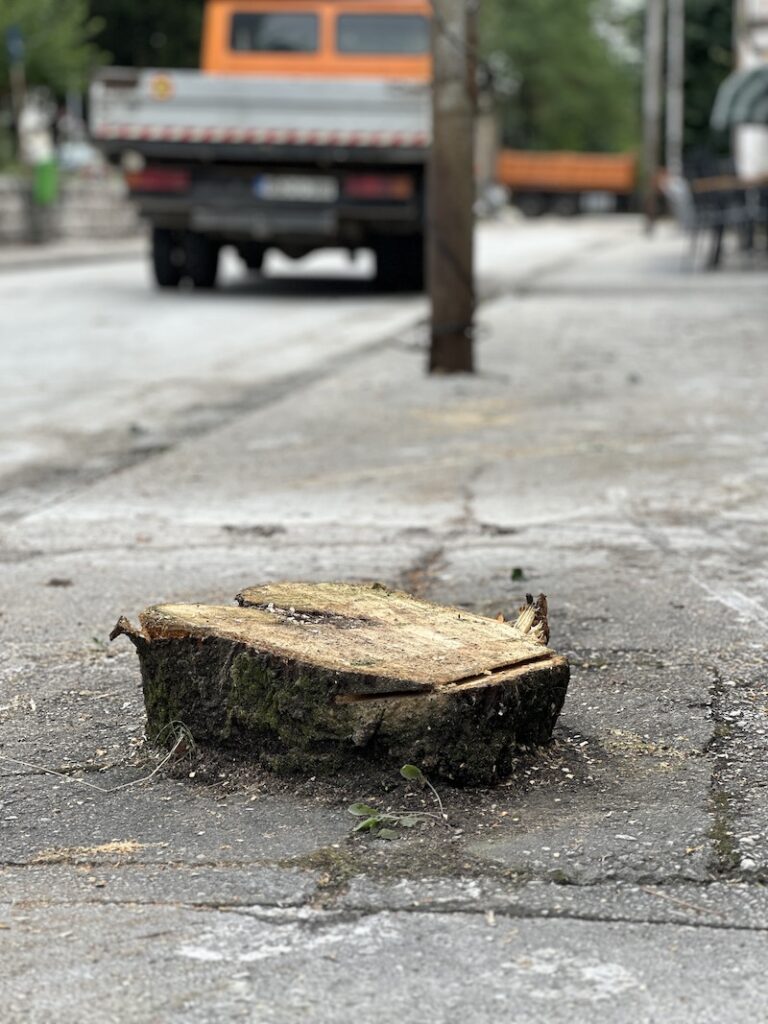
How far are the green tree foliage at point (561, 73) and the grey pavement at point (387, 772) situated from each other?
61.2 metres

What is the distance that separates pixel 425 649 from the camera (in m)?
2.88

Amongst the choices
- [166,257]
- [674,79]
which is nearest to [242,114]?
[166,257]

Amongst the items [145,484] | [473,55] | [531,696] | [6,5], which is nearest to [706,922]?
[531,696]

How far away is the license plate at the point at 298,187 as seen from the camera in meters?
14.0

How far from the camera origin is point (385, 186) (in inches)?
543

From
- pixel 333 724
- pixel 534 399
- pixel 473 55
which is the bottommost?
pixel 534 399

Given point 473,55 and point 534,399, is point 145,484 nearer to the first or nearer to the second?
point 534,399

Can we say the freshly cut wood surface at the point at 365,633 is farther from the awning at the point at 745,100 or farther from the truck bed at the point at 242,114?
the awning at the point at 745,100

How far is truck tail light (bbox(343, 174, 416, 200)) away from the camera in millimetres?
13781

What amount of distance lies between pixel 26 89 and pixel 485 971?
105 feet

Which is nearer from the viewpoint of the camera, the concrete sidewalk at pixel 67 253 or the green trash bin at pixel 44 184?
the concrete sidewalk at pixel 67 253

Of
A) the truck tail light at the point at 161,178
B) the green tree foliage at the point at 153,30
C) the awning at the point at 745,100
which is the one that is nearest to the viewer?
the truck tail light at the point at 161,178

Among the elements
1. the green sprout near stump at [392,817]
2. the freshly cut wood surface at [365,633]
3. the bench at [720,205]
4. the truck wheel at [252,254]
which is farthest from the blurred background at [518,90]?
the green sprout near stump at [392,817]

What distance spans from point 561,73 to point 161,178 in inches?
2279
